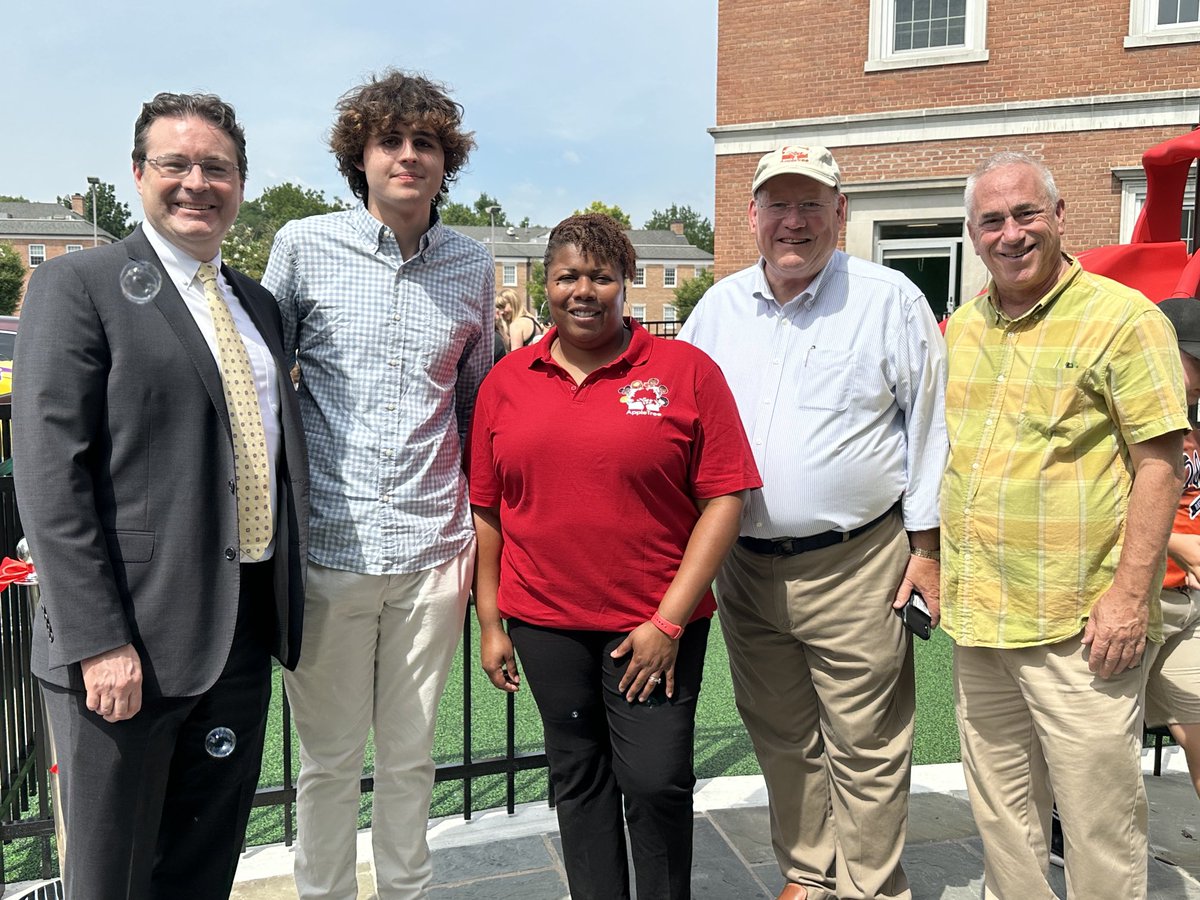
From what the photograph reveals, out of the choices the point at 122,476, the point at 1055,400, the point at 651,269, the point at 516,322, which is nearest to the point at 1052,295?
the point at 1055,400

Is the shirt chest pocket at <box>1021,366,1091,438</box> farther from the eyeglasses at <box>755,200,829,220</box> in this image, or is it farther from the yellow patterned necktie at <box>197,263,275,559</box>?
the yellow patterned necktie at <box>197,263,275,559</box>

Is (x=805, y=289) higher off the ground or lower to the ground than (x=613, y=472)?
higher

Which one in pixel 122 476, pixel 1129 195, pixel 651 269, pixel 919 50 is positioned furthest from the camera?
pixel 651 269

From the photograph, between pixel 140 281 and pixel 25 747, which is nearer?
pixel 140 281

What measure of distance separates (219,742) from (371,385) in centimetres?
99

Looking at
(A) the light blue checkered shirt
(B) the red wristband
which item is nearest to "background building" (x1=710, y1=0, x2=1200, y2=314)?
(A) the light blue checkered shirt

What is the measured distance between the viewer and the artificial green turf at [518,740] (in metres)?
3.72

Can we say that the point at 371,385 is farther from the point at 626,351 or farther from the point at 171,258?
the point at 626,351

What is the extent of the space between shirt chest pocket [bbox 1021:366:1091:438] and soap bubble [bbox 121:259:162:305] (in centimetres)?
220

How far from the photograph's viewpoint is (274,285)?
8.72 ft

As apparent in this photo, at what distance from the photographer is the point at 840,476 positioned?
270 cm

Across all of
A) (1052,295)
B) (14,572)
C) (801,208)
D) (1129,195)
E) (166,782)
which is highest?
(1129,195)

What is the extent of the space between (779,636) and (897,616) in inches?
14.4

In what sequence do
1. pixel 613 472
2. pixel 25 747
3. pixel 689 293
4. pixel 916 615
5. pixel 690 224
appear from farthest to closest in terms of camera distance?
pixel 690 224
pixel 689 293
pixel 25 747
pixel 916 615
pixel 613 472
